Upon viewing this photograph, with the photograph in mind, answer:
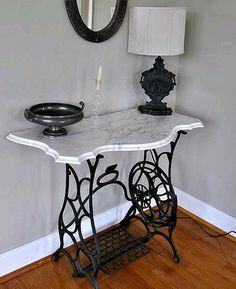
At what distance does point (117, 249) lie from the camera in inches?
86.4

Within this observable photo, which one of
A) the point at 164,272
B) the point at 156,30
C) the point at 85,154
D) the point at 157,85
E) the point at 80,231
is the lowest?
the point at 164,272

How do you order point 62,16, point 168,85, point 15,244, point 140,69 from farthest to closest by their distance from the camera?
point 140,69
point 168,85
point 15,244
point 62,16

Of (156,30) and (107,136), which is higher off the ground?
(156,30)

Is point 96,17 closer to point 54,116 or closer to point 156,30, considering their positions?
point 156,30

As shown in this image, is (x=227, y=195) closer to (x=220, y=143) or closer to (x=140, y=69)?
(x=220, y=143)

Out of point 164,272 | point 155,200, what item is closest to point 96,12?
point 155,200

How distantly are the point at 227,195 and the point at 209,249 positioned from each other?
0.37m

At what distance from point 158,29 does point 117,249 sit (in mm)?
1302

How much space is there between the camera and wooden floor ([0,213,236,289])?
1977mm

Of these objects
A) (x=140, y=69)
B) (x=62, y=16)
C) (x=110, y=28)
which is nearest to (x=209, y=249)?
(x=140, y=69)

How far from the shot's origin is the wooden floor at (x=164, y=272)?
1.98m

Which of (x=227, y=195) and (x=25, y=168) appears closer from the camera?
(x=25, y=168)

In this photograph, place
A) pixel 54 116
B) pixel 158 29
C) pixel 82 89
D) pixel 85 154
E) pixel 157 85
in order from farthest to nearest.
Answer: pixel 157 85, pixel 82 89, pixel 158 29, pixel 54 116, pixel 85 154

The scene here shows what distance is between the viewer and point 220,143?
236 centimetres
